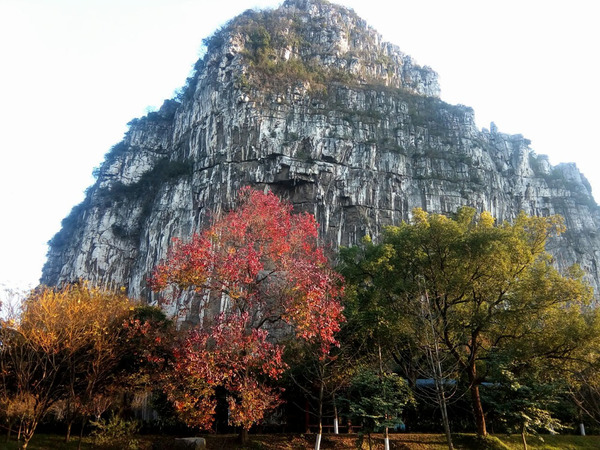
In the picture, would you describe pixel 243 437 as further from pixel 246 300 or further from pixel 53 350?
pixel 53 350

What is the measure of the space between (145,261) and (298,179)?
19.0 metres

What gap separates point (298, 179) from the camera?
4300 cm

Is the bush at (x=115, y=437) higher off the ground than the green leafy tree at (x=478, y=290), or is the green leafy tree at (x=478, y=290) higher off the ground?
the green leafy tree at (x=478, y=290)

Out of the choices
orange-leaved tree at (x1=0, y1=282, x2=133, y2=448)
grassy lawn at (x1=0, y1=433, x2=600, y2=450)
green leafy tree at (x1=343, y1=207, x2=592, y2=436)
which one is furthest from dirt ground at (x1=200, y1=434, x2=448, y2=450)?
orange-leaved tree at (x1=0, y1=282, x2=133, y2=448)

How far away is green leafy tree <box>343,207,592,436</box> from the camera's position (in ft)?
48.0

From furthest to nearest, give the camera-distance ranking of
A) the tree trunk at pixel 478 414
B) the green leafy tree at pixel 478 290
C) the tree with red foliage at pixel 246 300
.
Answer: the tree trunk at pixel 478 414 → the green leafy tree at pixel 478 290 → the tree with red foliage at pixel 246 300

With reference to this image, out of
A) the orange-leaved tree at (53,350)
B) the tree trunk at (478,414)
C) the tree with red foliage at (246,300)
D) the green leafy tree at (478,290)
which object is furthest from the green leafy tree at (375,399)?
the orange-leaved tree at (53,350)

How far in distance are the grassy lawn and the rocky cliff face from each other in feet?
91.4

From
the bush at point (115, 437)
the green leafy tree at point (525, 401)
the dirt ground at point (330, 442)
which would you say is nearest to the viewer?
the bush at point (115, 437)

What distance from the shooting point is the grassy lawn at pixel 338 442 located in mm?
12953

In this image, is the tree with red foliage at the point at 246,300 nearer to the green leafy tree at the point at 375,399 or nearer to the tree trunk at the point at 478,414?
the green leafy tree at the point at 375,399

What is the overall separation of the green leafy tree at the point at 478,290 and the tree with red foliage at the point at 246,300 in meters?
3.52

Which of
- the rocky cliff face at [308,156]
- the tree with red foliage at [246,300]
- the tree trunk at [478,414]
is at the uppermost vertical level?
the rocky cliff face at [308,156]

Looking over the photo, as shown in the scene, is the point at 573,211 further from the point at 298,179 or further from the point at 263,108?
the point at 263,108
